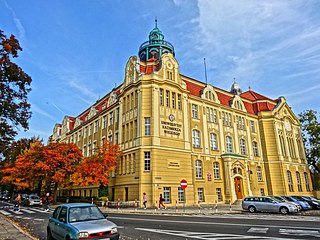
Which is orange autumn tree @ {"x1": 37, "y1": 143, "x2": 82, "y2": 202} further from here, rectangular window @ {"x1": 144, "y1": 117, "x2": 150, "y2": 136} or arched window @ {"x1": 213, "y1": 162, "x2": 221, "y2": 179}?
arched window @ {"x1": 213, "y1": 162, "x2": 221, "y2": 179}

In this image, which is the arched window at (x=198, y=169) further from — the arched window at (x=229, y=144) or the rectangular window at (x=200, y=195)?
the arched window at (x=229, y=144)

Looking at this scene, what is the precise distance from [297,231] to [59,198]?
4288cm

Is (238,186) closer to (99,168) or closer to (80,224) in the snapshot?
(99,168)

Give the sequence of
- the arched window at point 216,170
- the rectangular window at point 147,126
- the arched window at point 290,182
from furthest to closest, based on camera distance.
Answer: the arched window at point 290,182, the arched window at point 216,170, the rectangular window at point 147,126

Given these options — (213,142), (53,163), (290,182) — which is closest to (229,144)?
(213,142)

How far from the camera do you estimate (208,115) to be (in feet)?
122

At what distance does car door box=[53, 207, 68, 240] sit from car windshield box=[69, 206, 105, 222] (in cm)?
23

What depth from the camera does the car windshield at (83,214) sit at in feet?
26.6

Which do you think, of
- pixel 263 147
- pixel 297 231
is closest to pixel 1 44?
pixel 297 231

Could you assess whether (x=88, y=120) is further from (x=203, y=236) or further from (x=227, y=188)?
(x=203, y=236)

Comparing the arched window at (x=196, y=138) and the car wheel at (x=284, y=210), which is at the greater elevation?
the arched window at (x=196, y=138)

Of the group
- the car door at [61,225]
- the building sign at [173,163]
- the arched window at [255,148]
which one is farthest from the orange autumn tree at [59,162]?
the arched window at [255,148]

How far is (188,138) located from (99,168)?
11.8 m

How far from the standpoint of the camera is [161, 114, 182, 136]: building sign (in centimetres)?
3002
